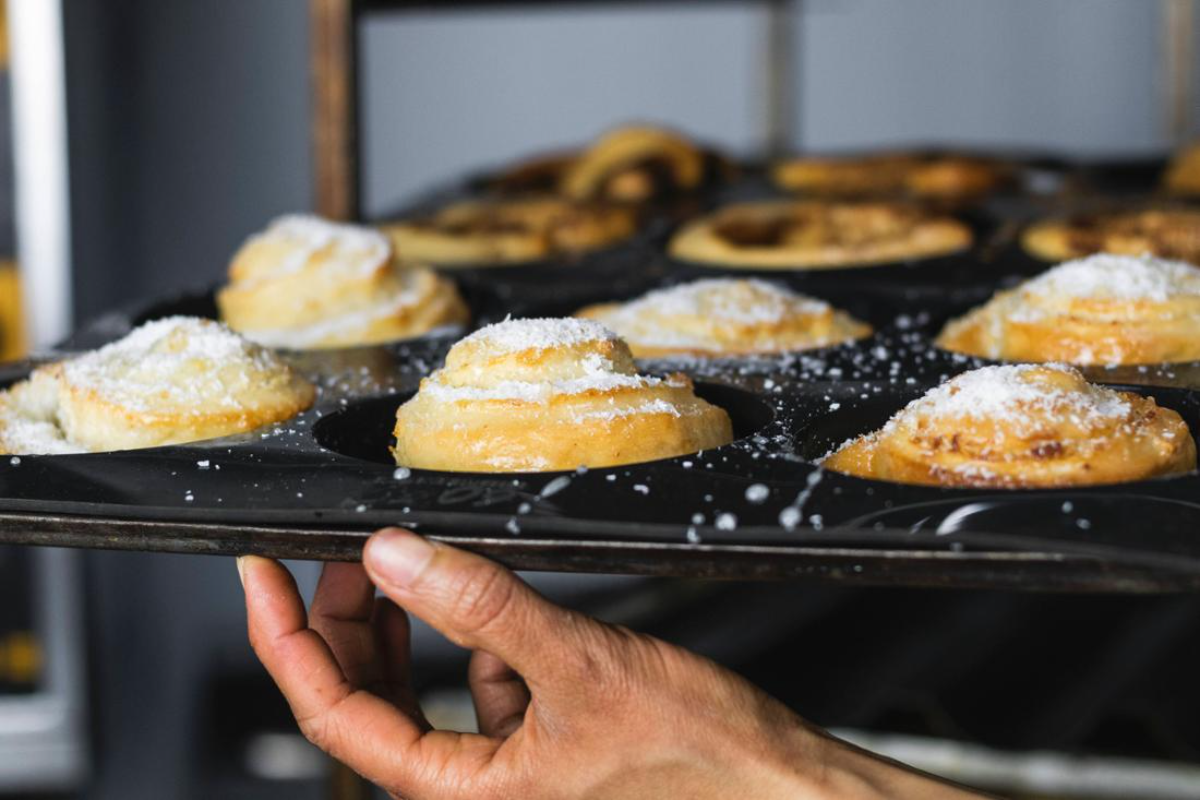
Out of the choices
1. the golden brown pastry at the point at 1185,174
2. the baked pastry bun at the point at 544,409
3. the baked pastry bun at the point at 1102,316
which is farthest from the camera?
the golden brown pastry at the point at 1185,174

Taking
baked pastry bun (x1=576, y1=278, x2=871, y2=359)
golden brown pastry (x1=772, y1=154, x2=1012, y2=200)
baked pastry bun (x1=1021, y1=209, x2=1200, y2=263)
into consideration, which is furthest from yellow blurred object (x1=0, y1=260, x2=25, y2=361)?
baked pastry bun (x1=1021, y1=209, x2=1200, y2=263)

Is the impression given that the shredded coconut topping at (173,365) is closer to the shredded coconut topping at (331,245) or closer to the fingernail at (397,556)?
the shredded coconut topping at (331,245)

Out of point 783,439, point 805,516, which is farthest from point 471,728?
point 805,516

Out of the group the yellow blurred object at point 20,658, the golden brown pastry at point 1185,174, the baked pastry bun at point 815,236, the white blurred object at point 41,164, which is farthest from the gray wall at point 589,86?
the baked pastry bun at point 815,236

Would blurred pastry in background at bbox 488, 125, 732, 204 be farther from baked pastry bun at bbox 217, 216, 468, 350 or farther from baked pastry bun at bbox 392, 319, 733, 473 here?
baked pastry bun at bbox 392, 319, 733, 473

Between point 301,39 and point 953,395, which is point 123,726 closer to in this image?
point 301,39

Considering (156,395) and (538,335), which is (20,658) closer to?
(156,395)

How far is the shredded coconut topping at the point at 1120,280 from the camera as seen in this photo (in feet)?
5.75

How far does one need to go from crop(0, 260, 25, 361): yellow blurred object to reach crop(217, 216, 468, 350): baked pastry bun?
1735 millimetres

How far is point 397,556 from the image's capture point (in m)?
1.15

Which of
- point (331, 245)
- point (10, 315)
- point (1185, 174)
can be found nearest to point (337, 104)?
point (331, 245)

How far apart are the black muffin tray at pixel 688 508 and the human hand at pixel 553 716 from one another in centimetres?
6

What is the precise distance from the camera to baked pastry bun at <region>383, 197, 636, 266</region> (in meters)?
2.61

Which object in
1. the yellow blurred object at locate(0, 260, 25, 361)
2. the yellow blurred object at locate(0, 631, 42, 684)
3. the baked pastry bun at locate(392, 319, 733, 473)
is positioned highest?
the baked pastry bun at locate(392, 319, 733, 473)
